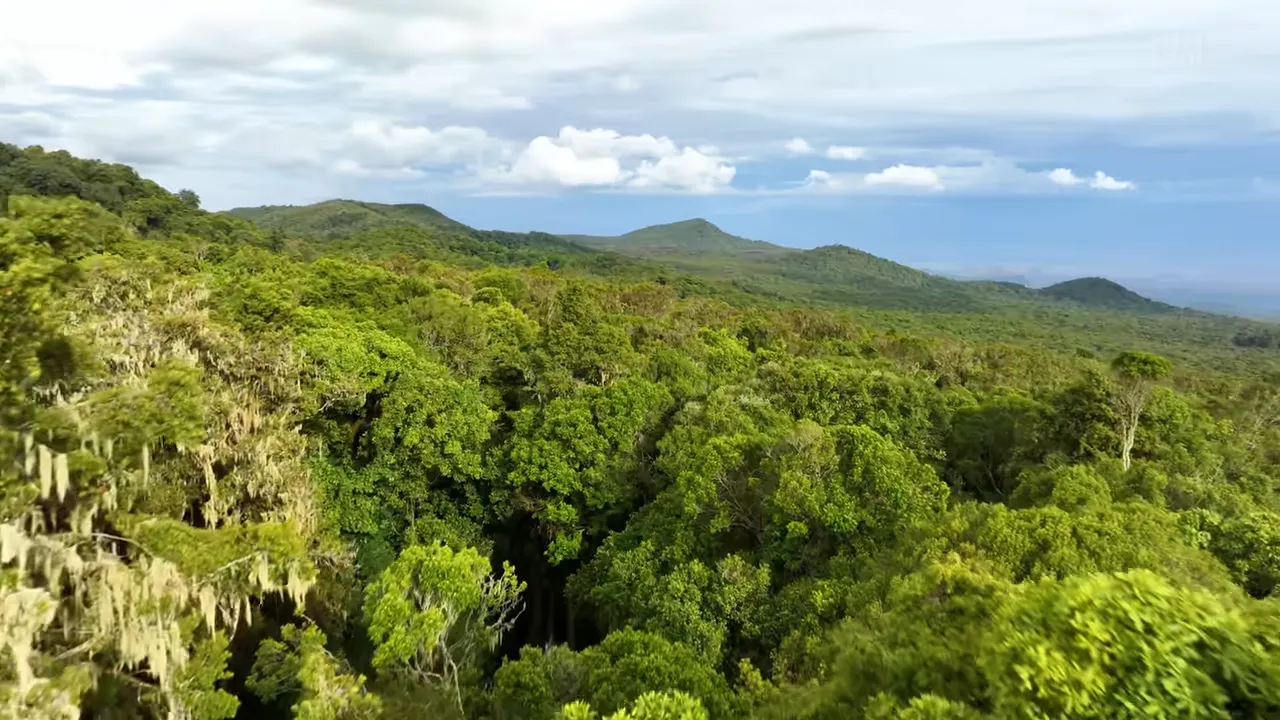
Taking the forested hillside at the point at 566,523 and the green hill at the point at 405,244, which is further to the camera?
the green hill at the point at 405,244

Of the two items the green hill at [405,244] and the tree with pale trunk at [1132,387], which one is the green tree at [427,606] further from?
the green hill at [405,244]

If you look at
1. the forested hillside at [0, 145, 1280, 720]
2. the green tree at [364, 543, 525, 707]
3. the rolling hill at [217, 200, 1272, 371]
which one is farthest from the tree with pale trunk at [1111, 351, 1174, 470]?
the rolling hill at [217, 200, 1272, 371]

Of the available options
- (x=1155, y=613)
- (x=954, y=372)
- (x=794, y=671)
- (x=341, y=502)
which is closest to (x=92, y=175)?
(x=341, y=502)

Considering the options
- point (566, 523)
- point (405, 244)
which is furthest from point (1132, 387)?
point (405, 244)

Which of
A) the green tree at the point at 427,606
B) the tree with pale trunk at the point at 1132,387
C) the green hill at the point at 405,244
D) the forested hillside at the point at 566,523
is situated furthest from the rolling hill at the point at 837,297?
the tree with pale trunk at the point at 1132,387

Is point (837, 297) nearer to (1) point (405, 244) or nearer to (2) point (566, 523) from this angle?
(1) point (405, 244)

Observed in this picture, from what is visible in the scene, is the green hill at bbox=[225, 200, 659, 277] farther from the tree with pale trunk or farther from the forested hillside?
the tree with pale trunk
